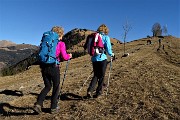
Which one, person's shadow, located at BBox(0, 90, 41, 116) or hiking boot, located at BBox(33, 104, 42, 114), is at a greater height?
hiking boot, located at BBox(33, 104, 42, 114)

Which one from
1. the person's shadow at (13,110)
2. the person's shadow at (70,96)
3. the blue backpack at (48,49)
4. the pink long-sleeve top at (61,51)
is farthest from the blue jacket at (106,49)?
the person's shadow at (13,110)

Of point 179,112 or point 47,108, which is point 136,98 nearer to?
point 179,112

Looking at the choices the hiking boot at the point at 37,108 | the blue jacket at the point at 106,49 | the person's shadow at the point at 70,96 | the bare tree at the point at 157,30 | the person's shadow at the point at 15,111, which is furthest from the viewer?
the bare tree at the point at 157,30

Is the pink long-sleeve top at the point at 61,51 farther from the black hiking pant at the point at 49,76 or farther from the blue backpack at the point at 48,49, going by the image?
the black hiking pant at the point at 49,76

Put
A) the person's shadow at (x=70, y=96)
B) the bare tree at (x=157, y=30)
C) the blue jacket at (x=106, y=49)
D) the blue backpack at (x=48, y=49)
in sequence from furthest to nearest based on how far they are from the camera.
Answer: the bare tree at (x=157, y=30)
the person's shadow at (x=70, y=96)
the blue jacket at (x=106, y=49)
the blue backpack at (x=48, y=49)

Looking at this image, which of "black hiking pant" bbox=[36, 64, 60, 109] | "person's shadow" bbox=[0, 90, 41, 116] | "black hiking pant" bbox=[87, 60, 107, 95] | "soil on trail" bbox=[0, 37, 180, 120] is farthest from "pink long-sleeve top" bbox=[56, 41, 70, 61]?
"person's shadow" bbox=[0, 90, 41, 116]

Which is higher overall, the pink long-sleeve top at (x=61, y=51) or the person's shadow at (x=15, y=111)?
the pink long-sleeve top at (x=61, y=51)

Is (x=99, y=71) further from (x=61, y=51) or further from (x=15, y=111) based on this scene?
(x=15, y=111)

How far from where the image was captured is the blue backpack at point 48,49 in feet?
35.6

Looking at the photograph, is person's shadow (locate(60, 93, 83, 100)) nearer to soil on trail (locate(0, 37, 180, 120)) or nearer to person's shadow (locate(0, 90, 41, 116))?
soil on trail (locate(0, 37, 180, 120))

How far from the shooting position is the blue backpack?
10852mm

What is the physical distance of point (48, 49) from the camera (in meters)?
10.9

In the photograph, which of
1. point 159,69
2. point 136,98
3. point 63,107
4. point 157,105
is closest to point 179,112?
point 157,105

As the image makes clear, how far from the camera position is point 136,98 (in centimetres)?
1265
